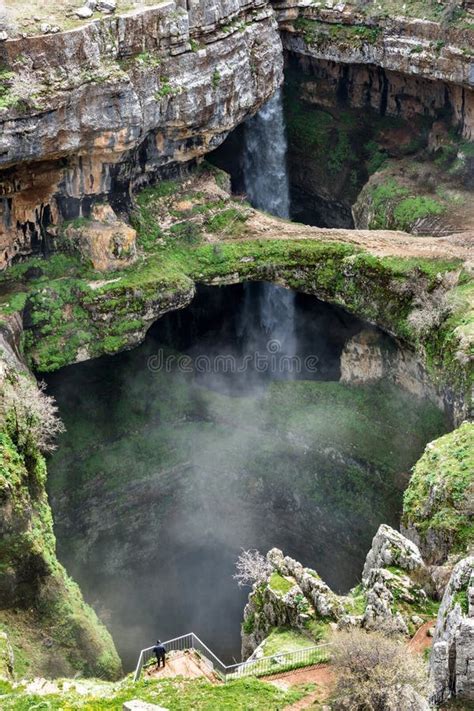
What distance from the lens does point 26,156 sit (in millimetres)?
34781

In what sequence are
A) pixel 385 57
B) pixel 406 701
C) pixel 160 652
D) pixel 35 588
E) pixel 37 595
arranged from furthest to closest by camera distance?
1. pixel 385 57
2. pixel 37 595
3. pixel 35 588
4. pixel 160 652
5. pixel 406 701

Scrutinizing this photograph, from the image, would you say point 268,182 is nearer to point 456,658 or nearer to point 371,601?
point 371,601

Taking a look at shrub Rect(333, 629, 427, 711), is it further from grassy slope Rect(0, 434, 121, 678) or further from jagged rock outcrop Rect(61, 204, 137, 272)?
jagged rock outcrop Rect(61, 204, 137, 272)

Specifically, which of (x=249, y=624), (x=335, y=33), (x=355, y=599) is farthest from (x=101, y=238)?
(x=355, y=599)

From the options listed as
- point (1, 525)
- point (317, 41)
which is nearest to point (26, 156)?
point (1, 525)

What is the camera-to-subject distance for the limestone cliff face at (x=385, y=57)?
42.2 metres

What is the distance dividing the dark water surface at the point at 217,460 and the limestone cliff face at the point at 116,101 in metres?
6.97

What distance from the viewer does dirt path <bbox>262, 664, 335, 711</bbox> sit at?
2311 centimetres

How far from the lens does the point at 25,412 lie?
31875 mm

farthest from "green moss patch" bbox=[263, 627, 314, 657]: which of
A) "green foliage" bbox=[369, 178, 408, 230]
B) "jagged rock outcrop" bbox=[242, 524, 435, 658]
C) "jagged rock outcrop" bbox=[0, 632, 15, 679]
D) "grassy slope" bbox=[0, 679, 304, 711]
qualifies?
"green foliage" bbox=[369, 178, 408, 230]

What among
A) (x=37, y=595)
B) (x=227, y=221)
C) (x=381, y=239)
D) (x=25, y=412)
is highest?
(x=227, y=221)

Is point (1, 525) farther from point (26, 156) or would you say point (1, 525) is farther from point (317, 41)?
point (317, 41)

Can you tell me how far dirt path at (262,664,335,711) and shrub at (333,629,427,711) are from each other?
0.82m

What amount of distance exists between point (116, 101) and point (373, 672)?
22.0 meters
